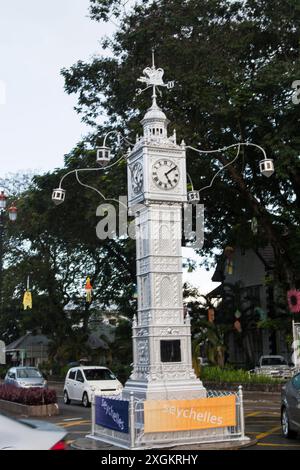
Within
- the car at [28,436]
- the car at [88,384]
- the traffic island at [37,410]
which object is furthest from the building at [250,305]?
the car at [28,436]

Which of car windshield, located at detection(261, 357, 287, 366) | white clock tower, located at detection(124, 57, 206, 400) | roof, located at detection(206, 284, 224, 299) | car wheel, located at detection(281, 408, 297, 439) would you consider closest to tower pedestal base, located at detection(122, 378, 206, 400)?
white clock tower, located at detection(124, 57, 206, 400)

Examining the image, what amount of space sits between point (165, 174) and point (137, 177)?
731 millimetres

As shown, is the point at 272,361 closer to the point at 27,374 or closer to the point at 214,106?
the point at 27,374

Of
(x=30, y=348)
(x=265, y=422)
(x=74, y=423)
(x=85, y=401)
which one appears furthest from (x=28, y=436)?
(x=30, y=348)

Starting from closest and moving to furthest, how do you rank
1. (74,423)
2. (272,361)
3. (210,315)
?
1. (74,423)
2. (272,361)
3. (210,315)

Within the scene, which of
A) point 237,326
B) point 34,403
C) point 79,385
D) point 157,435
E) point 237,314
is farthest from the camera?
point 237,314

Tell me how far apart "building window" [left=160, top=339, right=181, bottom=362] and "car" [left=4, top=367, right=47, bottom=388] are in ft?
55.0

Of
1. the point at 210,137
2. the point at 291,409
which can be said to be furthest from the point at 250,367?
the point at 291,409

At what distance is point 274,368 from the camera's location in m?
30.8

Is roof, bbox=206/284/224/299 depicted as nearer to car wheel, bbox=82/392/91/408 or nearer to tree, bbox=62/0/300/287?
tree, bbox=62/0/300/287

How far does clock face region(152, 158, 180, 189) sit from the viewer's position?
14.3m

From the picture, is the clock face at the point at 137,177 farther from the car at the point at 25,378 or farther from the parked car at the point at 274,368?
the car at the point at 25,378

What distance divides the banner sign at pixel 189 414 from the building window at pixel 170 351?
5.88 feet
